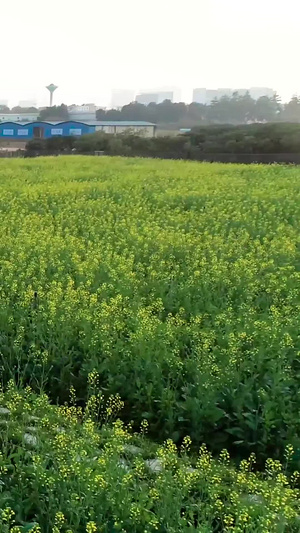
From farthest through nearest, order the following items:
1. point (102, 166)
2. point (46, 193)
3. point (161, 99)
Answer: point (161, 99) < point (102, 166) < point (46, 193)

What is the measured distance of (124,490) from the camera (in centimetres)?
291

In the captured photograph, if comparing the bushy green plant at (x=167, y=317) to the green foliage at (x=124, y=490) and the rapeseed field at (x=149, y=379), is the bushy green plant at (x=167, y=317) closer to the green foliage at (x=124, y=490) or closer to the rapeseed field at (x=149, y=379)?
the rapeseed field at (x=149, y=379)

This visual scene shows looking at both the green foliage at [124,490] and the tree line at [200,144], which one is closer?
the green foliage at [124,490]

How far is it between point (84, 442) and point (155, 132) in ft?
114

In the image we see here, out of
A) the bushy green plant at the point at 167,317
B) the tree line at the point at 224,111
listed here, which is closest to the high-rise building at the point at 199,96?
the tree line at the point at 224,111

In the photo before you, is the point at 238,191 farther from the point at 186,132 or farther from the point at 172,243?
the point at 186,132

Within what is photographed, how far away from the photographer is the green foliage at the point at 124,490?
2.80 m

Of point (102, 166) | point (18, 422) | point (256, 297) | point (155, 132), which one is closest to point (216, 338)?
point (256, 297)

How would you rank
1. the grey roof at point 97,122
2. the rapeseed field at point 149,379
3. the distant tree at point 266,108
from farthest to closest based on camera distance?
1. the grey roof at point 97,122
2. the distant tree at point 266,108
3. the rapeseed field at point 149,379

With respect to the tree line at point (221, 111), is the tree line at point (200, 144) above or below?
below

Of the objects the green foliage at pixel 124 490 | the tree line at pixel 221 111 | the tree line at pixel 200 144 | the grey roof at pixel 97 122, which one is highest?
the tree line at pixel 221 111

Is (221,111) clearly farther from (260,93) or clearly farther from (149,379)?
(149,379)

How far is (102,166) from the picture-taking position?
74.8 feet

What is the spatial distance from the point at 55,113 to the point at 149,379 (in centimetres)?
4673
